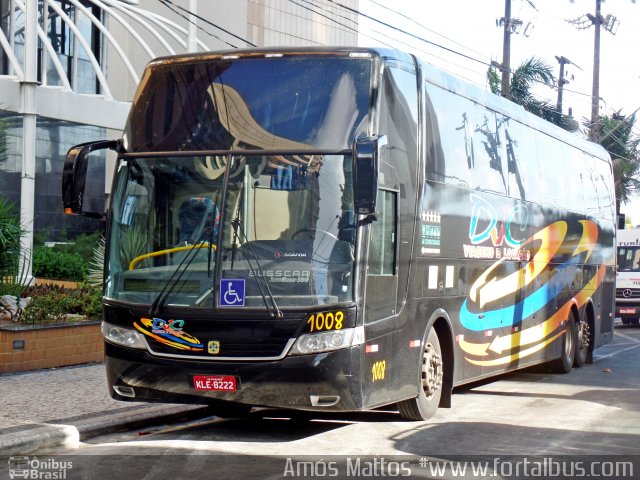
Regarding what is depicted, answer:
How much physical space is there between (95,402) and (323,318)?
11.5ft

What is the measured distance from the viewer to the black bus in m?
9.24

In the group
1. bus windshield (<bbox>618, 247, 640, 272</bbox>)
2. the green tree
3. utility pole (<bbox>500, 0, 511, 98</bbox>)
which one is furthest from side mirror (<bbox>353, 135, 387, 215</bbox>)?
the green tree

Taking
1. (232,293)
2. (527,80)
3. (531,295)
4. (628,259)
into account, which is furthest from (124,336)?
(527,80)

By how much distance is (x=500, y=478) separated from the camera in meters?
8.25

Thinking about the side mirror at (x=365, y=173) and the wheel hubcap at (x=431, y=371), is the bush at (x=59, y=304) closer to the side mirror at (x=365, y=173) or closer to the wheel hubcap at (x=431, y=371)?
the wheel hubcap at (x=431, y=371)

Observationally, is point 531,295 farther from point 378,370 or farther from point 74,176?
point 74,176

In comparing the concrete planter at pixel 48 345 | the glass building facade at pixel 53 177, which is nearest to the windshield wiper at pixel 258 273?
the concrete planter at pixel 48 345

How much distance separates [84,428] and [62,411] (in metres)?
1.04

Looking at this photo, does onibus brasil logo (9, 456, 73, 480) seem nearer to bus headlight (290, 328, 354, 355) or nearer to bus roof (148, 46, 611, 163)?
bus headlight (290, 328, 354, 355)

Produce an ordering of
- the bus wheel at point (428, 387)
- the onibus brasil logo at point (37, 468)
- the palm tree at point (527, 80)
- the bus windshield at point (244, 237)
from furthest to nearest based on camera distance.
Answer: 1. the palm tree at point (527, 80)
2. the bus wheel at point (428, 387)
3. the bus windshield at point (244, 237)
4. the onibus brasil logo at point (37, 468)

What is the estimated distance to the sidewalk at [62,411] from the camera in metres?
9.27

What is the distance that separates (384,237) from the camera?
10.1 m

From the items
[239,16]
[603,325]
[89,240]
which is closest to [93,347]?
[603,325]

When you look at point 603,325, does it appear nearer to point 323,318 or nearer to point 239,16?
point 323,318
